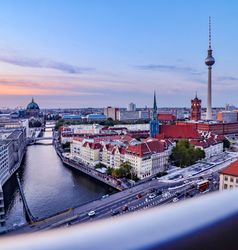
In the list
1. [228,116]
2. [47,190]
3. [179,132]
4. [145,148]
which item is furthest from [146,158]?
[228,116]

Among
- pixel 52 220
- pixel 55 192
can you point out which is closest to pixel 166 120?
pixel 55 192

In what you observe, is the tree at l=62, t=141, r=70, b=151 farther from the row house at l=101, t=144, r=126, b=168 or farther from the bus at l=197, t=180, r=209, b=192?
the bus at l=197, t=180, r=209, b=192

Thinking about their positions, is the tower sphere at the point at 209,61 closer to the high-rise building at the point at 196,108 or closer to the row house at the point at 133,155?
the high-rise building at the point at 196,108

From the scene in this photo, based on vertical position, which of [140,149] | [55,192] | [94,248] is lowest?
[55,192]

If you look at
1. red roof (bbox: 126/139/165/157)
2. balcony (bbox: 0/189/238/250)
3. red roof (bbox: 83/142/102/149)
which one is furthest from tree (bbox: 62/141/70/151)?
balcony (bbox: 0/189/238/250)

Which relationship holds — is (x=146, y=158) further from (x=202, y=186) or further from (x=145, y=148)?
(x=202, y=186)

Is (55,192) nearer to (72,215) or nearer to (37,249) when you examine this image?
(72,215)
